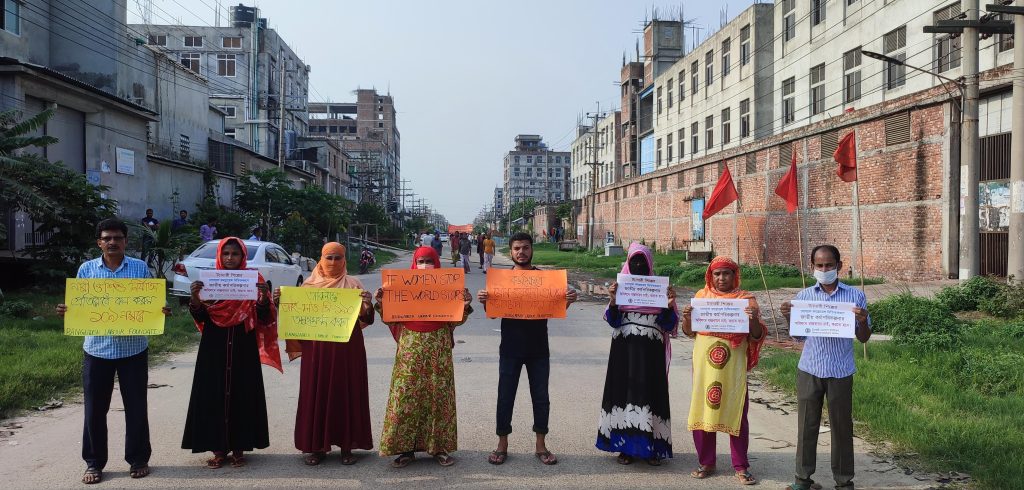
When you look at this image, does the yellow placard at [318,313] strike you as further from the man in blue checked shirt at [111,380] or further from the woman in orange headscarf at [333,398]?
the man in blue checked shirt at [111,380]

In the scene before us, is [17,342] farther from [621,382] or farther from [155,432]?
[621,382]

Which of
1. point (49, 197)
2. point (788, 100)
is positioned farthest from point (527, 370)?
point (788, 100)

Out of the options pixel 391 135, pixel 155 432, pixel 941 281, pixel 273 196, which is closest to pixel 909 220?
pixel 941 281

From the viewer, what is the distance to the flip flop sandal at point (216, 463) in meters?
5.02

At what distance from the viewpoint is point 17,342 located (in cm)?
914

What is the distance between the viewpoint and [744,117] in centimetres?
3259

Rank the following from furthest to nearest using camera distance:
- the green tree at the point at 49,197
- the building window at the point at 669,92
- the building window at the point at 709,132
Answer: the building window at the point at 669,92, the building window at the point at 709,132, the green tree at the point at 49,197

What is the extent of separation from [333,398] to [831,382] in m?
3.44

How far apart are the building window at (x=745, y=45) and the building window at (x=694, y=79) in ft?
18.8

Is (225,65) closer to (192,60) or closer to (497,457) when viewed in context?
(192,60)

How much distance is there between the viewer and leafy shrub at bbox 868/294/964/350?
→ 28.7 feet

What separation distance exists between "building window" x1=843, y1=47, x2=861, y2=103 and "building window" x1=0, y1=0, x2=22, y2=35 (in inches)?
1027

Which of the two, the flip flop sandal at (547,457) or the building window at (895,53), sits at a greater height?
the building window at (895,53)

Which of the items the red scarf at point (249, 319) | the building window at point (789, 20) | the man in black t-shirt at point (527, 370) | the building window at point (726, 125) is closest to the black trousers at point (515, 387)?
the man in black t-shirt at point (527, 370)
